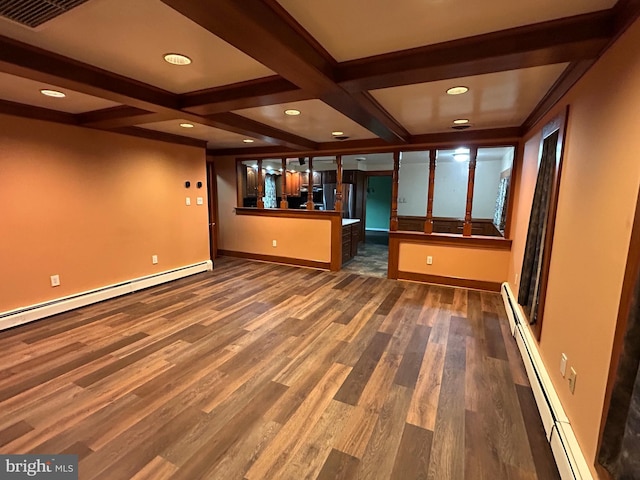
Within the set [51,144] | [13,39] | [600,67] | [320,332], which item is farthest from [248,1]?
[51,144]

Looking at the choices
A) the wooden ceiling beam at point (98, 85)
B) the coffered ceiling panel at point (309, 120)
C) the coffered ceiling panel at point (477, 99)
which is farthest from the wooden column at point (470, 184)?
the wooden ceiling beam at point (98, 85)

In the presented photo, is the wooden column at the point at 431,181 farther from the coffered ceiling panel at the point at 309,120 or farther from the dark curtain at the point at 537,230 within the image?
the dark curtain at the point at 537,230

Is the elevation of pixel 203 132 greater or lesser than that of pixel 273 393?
greater

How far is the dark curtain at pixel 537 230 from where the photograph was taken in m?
2.62

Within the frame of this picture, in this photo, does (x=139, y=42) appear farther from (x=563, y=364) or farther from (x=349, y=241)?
(x=349, y=241)

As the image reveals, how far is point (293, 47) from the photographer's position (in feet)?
5.41

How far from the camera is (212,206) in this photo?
21.4 ft

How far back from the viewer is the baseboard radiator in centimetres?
150

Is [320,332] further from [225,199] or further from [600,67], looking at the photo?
[225,199]

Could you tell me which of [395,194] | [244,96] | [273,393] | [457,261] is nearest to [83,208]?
[244,96]

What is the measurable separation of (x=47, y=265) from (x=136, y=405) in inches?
96.8

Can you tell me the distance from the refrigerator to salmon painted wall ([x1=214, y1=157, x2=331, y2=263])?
2836 mm

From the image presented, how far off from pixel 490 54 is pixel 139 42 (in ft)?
6.58

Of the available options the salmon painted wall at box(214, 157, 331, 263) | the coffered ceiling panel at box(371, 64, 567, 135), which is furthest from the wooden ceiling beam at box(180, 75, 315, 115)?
the salmon painted wall at box(214, 157, 331, 263)
